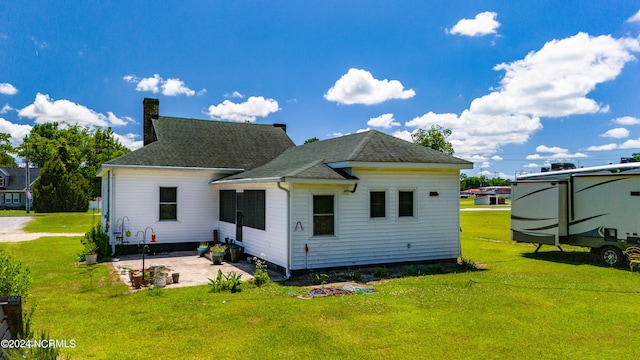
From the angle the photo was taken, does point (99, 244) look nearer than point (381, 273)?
No

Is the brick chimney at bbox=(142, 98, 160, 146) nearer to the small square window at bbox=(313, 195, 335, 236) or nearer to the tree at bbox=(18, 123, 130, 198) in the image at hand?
the small square window at bbox=(313, 195, 335, 236)

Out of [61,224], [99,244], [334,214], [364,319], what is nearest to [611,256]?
[334,214]

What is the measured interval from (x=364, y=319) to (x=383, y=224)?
5.31 meters

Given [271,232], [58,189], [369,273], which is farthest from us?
[58,189]

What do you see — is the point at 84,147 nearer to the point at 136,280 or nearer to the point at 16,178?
the point at 16,178

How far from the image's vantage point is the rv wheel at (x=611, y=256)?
43.3ft

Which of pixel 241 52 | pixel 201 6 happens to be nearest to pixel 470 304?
pixel 201 6

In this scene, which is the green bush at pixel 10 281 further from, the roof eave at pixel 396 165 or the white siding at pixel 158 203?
the white siding at pixel 158 203

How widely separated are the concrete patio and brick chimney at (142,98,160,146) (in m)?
6.74

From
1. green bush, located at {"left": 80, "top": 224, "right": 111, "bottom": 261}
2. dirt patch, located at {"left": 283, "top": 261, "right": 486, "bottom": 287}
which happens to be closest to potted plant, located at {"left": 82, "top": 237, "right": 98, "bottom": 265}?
green bush, located at {"left": 80, "top": 224, "right": 111, "bottom": 261}

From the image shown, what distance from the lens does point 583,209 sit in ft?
47.5

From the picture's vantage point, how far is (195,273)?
11.9 meters

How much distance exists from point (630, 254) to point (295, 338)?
39.6ft

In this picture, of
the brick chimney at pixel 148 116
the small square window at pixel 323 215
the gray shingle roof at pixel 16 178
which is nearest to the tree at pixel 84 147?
the gray shingle roof at pixel 16 178
